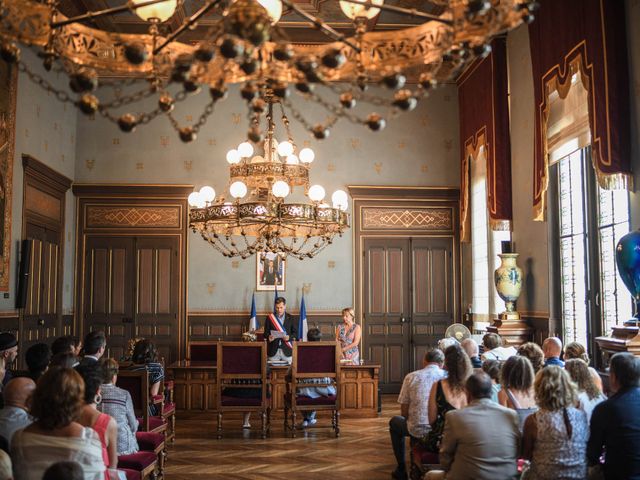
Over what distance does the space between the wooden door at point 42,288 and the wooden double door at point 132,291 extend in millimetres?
869

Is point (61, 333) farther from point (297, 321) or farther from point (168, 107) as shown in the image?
point (168, 107)

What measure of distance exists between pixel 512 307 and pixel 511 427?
5.76 meters

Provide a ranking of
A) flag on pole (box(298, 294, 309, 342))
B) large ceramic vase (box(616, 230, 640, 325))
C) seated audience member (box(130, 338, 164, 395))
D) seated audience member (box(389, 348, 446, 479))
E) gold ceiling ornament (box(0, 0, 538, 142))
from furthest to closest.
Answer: flag on pole (box(298, 294, 309, 342)) < seated audience member (box(130, 338, 164, 395)) < large ceramic vase (box(616, 230, 640, 325)) < seated audience member (box(389, 348, 446, 479)) < gold ceiling ornament (box(0, 0, 538, 142))

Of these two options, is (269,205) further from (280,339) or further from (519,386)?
(519,386)

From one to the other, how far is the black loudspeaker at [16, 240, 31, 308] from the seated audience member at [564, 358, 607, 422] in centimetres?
761

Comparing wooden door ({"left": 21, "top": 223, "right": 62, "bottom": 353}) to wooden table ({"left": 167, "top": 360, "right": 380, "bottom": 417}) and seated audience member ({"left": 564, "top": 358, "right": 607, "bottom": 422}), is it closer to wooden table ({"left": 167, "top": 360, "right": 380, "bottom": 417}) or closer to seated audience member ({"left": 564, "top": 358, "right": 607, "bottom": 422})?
wooden table ({"left": 167, "top": 360, "right": 380, "bottom": 417})

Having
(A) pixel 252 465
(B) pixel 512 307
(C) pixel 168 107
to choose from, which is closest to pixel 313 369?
(A) pixel 252 465

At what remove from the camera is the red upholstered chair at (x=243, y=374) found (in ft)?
26.5

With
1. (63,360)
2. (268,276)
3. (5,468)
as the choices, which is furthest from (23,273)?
(5,468)

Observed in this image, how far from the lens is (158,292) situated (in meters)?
12.3

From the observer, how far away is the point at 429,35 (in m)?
3.81

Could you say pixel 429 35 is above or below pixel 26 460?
above

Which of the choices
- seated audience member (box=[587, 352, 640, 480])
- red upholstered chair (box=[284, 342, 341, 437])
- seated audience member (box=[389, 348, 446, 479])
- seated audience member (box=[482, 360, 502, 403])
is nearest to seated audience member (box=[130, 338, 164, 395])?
red upholstered chair (box=[284, 342, 341, 437])

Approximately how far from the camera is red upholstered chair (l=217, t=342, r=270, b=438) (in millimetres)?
8070
